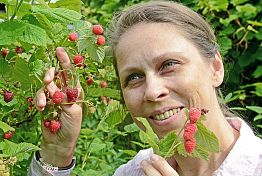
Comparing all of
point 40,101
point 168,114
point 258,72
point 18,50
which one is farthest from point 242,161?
point 258,72

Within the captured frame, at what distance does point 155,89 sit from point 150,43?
5.8 inches

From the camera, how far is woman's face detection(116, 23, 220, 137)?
1.77 meters

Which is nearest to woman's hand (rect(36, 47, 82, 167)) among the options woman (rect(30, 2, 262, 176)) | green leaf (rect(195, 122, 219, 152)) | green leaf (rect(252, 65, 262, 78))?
woman (rect(30, 2, 262, 176))

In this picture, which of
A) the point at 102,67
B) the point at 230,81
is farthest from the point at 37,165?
the point at 230,81

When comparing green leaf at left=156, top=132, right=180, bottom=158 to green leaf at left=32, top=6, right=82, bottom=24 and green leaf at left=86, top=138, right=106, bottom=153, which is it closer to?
green leaf at left=32, top=6, right=82, bottom=24

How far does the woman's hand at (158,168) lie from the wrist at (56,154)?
0.55 metres

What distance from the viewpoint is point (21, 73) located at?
175 centimetres

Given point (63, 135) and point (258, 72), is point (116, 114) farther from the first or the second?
point (258, 72)

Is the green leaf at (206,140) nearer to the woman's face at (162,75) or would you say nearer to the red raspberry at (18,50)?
the woman's face at (162,75)

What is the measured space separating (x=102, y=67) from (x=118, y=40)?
42cm

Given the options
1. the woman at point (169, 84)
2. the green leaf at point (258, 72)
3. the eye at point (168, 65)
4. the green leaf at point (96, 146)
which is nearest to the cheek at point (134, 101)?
the woman at point (169, 84)

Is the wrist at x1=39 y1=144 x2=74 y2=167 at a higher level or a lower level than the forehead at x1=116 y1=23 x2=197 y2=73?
lower

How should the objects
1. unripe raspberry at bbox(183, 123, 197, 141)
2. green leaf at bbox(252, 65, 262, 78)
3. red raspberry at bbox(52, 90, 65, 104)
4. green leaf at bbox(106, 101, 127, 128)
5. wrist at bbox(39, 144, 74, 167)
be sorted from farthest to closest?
green leaf at bbox(252, 65, 262, 78)
green leaf at bbox(106, 101, 127, 128)
wrist at bbox(39, 144, 74, 167)
red raspberry at bbox(52, 90, 65, 104)
unripe raspberry at bbox(183, 123, 197, 141)

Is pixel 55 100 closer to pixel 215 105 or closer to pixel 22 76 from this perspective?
pixel 22 76
